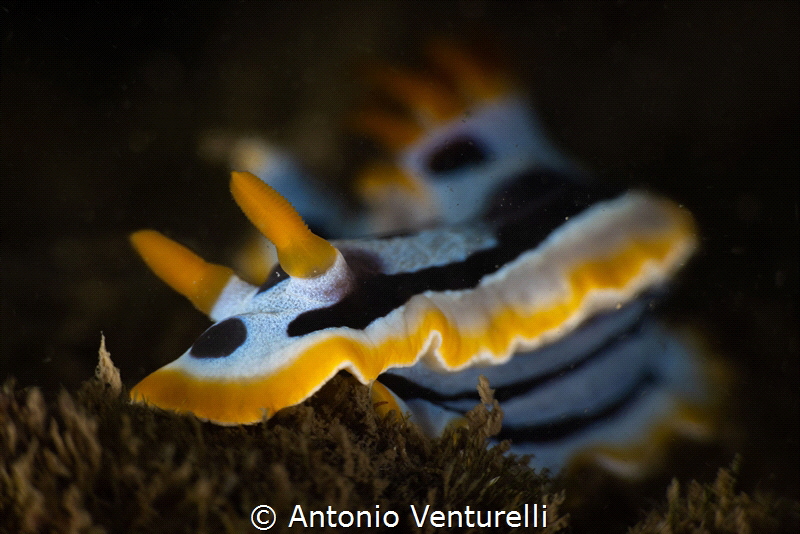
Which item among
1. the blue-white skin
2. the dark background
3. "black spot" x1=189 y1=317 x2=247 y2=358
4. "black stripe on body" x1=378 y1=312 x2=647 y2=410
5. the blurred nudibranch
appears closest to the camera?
"black spot" x1=189 y1=317 x2=247 y2=358

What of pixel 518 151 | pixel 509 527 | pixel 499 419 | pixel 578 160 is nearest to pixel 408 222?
pixel 518 151

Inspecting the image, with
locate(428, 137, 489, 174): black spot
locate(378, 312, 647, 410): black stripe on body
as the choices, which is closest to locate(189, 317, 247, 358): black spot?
locate(378, 312, 647, 410): black stripe on body

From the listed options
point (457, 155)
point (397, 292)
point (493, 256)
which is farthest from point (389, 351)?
point (457, 155)

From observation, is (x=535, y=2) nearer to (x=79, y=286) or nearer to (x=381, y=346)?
(x=381, y=346)

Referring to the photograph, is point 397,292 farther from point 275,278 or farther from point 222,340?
point 222,340

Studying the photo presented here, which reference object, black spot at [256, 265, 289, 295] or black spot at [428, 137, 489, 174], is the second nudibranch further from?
black spot at [428, 137, 489, 174]

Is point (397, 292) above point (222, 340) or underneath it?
above

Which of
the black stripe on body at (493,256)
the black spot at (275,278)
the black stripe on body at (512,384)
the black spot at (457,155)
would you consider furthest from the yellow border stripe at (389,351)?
the black spot at (457,155)

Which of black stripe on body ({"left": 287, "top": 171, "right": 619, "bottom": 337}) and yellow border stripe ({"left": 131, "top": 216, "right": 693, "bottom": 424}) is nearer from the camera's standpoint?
yellow border stripe ({"left": 131, "top": 216, "right": 693, "bottom": 424})
